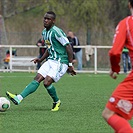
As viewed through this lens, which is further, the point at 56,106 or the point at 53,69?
the point at 56,106

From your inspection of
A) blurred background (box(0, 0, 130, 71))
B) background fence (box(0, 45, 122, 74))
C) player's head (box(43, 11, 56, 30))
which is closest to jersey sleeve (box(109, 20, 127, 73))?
player's head (box(43, 11, 56, 30))

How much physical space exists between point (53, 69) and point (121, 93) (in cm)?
465

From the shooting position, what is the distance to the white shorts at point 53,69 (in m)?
11.6

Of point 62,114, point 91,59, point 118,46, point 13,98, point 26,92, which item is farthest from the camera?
point 91,59

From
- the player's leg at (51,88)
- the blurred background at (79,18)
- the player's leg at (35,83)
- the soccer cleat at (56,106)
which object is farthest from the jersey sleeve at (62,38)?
the blurred background at (79,18)

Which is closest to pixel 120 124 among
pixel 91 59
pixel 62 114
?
pixel 62 114

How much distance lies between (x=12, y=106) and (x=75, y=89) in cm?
485

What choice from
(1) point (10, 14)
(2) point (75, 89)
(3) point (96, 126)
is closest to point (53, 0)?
(1) point (10, 14)

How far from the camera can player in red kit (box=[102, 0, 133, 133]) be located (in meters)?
6.99

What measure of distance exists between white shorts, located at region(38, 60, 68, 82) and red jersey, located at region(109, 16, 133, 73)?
179 inches

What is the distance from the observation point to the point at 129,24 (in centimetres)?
708

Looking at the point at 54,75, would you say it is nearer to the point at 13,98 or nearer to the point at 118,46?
the point at 13,98

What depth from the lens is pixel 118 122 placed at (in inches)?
276

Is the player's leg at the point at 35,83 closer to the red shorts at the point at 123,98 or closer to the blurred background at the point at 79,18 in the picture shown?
the red shorts at the point at 123,98
